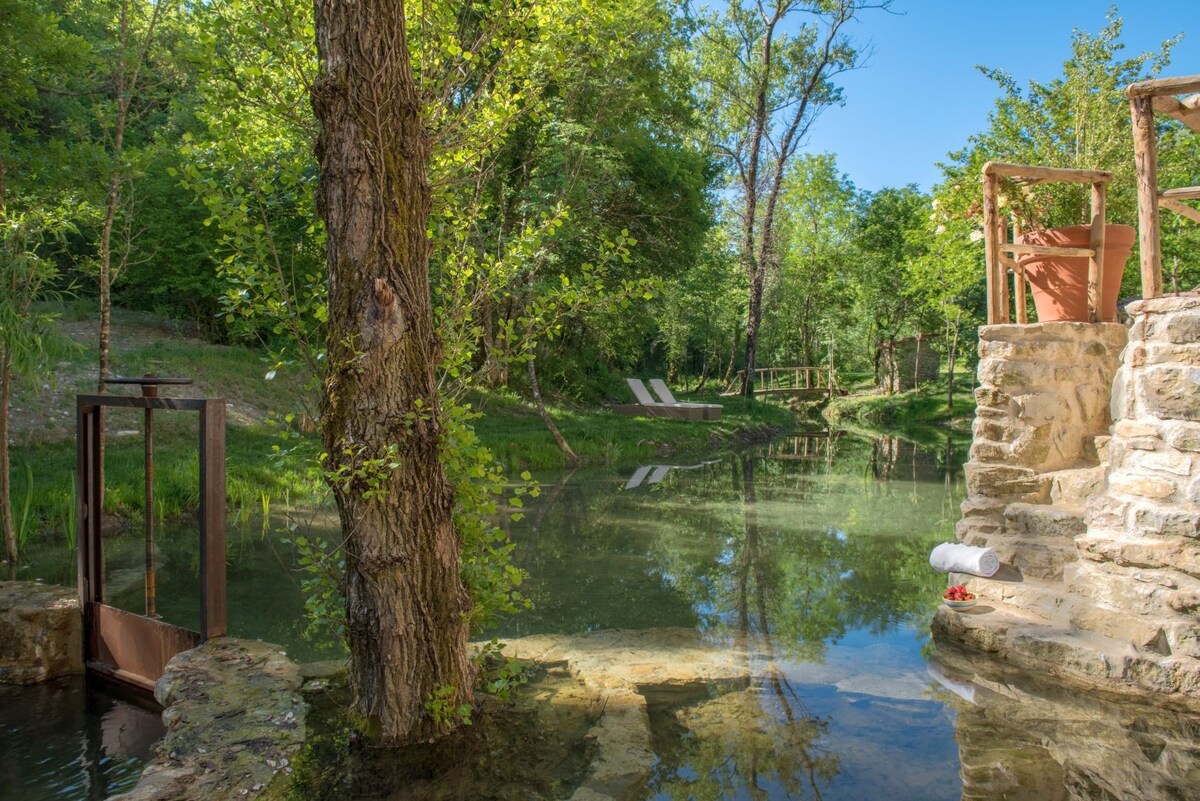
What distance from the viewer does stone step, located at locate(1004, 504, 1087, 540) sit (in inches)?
214

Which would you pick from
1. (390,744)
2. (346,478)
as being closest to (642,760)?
(390,744)

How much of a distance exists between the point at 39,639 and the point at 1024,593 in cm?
593

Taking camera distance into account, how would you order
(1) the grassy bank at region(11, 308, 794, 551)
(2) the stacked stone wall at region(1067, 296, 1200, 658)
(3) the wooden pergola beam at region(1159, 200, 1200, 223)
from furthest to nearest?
(1) the grassy bank at region(11, 308, 794, 551) → (3) the wooden pergola beam at region(1159, 200, 1200, 223) → (2) the stacked stone wall at region(1067, 296, 1200, 658)

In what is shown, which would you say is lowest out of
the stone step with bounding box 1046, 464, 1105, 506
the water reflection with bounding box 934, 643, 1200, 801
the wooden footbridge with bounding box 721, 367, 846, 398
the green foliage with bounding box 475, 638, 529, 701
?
the water reflection with bounding box 934, 643, 1200, 801

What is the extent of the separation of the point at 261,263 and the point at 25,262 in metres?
3.75

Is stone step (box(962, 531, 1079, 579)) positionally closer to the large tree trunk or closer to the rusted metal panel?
the large tree trunk

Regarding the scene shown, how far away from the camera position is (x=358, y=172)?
11.2 ft

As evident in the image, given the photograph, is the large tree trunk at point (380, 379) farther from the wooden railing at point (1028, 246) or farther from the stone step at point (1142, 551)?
the wooden railing at point (1028, 246)

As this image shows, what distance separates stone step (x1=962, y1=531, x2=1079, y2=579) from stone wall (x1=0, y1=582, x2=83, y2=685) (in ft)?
18.8

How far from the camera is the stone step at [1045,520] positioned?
5.44 metres

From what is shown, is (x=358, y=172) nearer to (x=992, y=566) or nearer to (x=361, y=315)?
(x=361, y=315)

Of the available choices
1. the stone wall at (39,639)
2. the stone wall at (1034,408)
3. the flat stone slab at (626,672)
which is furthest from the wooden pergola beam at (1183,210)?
the stone wall at (39,639)

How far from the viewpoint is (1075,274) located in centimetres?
607

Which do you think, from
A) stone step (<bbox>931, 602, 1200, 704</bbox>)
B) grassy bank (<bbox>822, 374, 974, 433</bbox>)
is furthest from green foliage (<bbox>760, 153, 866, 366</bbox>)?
stone step (<bbox>931, 602, 1200, 704</bbox>)
